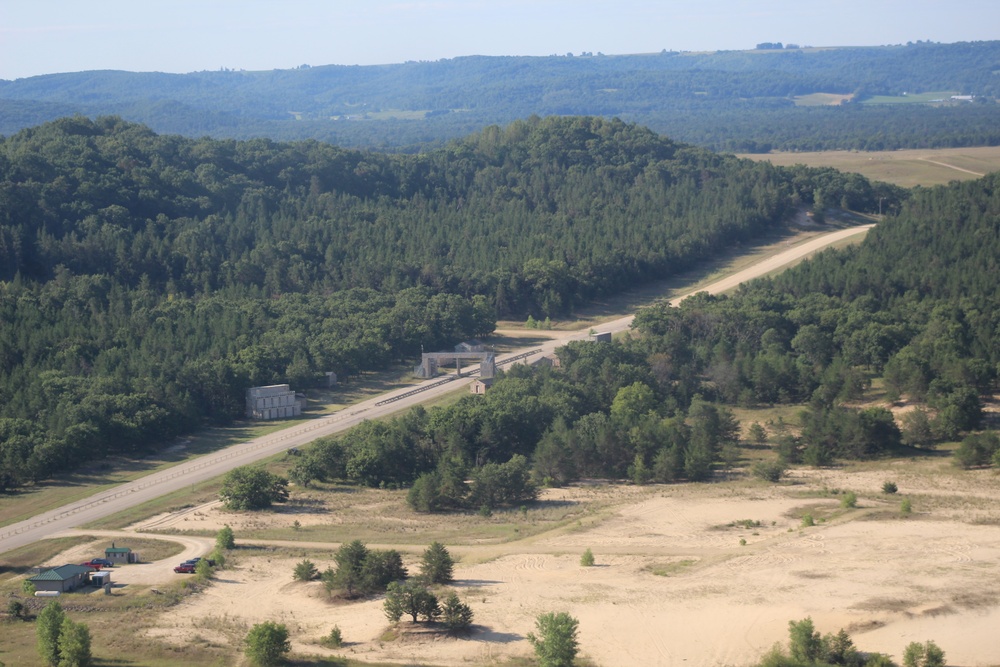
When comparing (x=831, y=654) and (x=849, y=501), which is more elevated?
(x=849, y=501)

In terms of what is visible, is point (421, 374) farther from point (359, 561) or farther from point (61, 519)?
point (359, 561)

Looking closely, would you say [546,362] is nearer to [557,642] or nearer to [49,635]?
[557,642]

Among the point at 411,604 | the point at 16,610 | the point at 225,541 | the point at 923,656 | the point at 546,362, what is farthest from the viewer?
the point at 546,362

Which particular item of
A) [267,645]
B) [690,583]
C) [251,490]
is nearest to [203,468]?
[251,490]

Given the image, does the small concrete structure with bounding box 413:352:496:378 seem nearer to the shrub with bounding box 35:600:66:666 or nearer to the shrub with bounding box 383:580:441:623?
the shrub with bounding box 383:580:441:623

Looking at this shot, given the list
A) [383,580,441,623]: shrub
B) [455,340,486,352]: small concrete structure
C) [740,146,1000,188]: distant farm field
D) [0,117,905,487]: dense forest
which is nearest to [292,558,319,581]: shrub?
[383,580,441,623]: shrub

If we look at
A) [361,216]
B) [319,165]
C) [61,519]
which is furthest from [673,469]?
[319,165]
